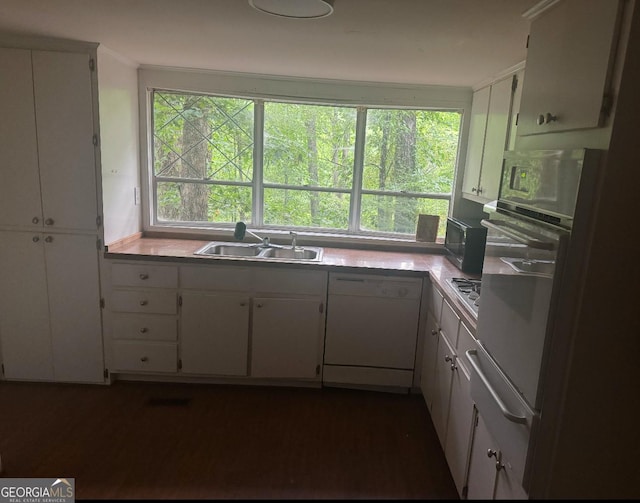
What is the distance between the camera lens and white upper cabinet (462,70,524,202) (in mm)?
2334

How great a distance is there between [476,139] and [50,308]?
120 inches

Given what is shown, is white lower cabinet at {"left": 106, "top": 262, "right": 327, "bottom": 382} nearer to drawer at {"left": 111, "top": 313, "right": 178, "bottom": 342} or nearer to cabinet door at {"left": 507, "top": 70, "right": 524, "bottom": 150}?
drawer at {"left": 111, "top": 313, "right": 178, "bottom": 342}

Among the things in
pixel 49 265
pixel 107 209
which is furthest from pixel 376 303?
pixel 49 265

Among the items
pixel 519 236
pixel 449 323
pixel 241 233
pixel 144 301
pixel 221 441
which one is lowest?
pixel 221 441

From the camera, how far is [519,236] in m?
1.32

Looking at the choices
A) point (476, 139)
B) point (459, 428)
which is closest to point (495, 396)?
point (459, 428)

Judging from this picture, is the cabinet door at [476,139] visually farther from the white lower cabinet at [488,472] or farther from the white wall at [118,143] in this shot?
the white wall at [118,143]

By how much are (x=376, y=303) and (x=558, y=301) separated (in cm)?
165

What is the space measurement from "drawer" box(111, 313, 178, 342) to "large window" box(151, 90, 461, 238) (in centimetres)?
90

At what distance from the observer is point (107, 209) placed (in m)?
2.69

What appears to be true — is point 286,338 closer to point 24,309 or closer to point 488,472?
point 488,472

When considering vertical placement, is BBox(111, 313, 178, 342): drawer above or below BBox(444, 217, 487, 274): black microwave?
below

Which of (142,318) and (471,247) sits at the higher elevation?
(471,247)

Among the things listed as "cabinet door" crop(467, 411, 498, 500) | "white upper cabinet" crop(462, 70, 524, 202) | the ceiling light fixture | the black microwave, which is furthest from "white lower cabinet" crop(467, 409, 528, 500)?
the ceiling light fixture
